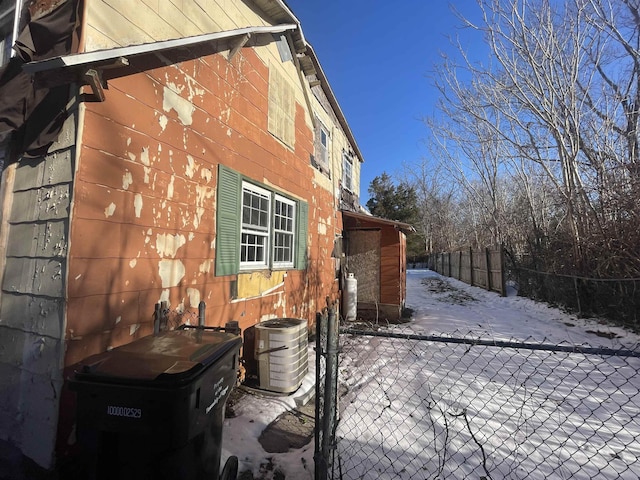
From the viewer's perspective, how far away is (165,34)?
367 centimetres

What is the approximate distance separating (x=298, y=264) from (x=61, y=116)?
179 inches

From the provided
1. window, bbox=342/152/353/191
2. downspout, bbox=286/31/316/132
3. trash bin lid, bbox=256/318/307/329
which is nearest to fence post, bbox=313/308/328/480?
trash bin lid, bbox=256/318/307/329

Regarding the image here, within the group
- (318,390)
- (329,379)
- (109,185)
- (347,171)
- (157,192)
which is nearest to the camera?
(329,379)

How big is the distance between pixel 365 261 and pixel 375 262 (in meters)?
0.34

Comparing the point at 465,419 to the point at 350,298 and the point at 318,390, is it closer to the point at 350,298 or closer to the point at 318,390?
the point at 318,390

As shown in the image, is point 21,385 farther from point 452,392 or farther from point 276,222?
point 452,392

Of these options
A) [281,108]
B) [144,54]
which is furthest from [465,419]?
[281,108]

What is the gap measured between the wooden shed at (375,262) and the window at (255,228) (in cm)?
344

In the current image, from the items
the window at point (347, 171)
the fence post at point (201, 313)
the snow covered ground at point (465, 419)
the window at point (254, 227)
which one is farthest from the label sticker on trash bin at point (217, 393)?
the window at point (347, 171)

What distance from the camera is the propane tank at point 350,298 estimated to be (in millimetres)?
9484

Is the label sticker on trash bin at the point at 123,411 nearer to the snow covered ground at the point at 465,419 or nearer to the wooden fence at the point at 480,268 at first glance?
the snow covered ground at the point at 465,419

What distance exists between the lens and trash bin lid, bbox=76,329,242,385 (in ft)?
5.68

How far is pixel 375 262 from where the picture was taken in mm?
9984

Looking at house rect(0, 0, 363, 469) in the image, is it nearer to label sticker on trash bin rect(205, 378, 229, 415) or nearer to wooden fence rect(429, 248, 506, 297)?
label sticker on trash bin rect(205, 378, 229, 415)
